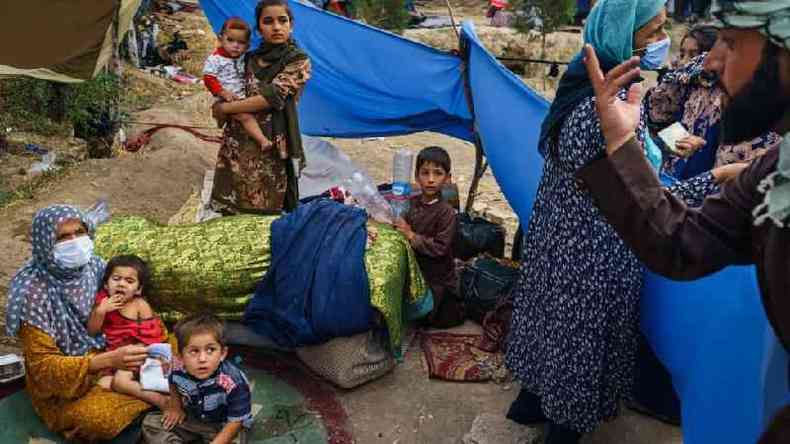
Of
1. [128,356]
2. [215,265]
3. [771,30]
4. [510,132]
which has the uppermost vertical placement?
[771,30]

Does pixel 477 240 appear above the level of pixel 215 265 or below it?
below

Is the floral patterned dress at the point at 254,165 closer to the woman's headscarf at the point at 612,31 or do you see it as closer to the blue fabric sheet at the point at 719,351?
the woman's headscarf at the point at 612,31

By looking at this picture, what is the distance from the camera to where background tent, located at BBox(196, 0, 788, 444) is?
186 centimetres

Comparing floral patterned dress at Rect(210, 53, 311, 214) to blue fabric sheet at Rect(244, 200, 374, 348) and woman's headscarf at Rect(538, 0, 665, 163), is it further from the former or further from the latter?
woman's headscarf at Rect(538, 0, 665, 163)

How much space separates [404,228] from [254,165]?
865 mm

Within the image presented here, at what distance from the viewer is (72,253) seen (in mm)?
2842

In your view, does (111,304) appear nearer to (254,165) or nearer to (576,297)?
(254,165)

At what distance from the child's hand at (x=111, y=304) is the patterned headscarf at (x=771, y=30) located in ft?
8.08

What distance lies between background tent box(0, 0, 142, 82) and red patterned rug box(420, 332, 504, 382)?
3.73m

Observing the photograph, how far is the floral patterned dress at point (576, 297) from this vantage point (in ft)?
7.86

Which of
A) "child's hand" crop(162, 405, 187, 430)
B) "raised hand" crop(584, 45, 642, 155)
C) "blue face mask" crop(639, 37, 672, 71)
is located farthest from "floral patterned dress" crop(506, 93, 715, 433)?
"child's hand" crop(162, 405, 187, 430)

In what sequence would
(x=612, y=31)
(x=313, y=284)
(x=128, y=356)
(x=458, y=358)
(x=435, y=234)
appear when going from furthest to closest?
(x=435, y=234)
(x=458, y=358)
(x=313, y=284)
(x=128, y=356)
(x=612, y=31)

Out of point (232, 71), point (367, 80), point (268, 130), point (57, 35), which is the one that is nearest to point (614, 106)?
point (268, 130)

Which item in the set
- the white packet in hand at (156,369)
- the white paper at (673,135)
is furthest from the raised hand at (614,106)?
the white packet in hand at (156,369)
